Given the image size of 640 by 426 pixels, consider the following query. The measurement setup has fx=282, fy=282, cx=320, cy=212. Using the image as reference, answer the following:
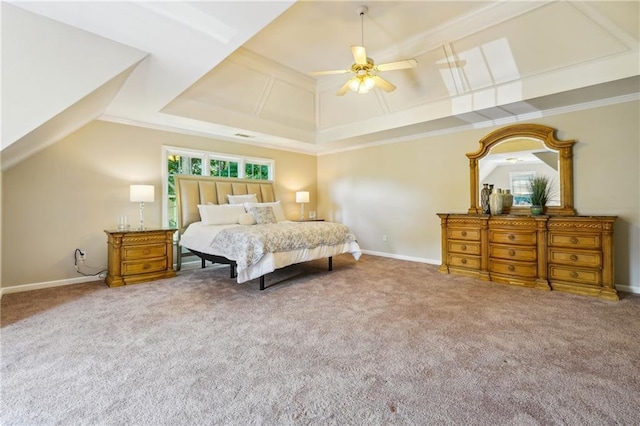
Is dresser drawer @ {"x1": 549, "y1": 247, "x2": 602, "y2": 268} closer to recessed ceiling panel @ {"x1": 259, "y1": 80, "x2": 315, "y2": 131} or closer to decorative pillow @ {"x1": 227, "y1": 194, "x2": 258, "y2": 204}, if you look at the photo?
recessed ceiling panel @ {"x1": 259, "y1": 80, "x2": 315, "y2": 131}

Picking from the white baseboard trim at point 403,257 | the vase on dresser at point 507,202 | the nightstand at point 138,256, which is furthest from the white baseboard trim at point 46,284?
the vase on dresser at point 507,202

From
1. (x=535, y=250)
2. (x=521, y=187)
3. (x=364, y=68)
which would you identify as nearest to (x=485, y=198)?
(x=521, y=187)

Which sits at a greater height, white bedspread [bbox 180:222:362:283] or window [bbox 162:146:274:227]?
window [bbox 162:146:274:227]

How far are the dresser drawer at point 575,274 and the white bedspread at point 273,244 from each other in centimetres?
259

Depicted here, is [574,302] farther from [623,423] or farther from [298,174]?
[298,174]

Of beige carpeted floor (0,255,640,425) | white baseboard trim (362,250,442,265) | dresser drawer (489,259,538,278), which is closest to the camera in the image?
beige carpeted floor (0,255,640,425)

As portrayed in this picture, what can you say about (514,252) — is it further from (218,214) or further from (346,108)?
(218,214)

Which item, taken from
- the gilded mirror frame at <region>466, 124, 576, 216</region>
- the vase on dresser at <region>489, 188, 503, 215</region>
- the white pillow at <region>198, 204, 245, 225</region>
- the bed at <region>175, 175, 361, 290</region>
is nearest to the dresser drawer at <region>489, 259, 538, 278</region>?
the vase on dresser at <region>489, 188, 503, 215</region>

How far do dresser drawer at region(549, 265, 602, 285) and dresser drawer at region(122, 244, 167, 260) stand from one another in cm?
536

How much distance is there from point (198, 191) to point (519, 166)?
5.27 metres

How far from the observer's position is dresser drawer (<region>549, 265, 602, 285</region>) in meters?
3.35

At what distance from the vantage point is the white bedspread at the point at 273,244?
3.46 m

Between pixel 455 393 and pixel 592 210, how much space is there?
3.74m

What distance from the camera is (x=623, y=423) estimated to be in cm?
140
